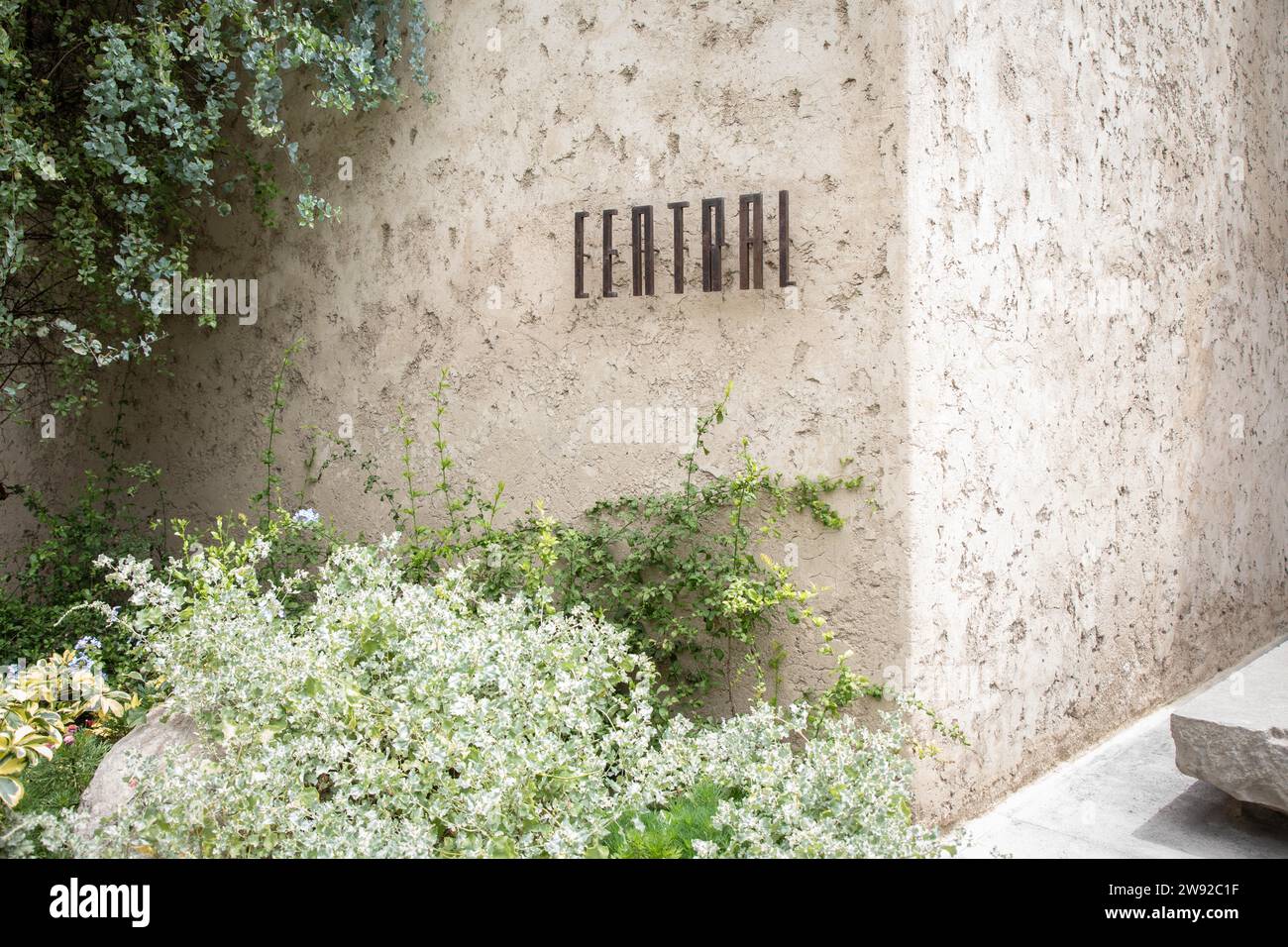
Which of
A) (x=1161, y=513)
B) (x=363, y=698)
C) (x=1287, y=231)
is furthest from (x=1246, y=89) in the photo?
(x=363, y=698)

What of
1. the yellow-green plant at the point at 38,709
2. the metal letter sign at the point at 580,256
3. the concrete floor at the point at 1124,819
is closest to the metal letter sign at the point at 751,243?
the metal letter sign at the point at 580,256

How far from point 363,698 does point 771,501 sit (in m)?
1.40

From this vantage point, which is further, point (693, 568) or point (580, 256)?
point (580, 256)

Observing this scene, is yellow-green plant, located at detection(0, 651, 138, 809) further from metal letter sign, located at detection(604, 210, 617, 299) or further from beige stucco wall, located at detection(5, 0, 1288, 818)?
metal letter sign, located at detection(604, 210, 617, 299)

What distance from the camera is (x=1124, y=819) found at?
3449 mm

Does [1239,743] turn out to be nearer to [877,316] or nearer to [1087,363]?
[1087,363]

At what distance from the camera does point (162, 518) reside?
16.8 feet

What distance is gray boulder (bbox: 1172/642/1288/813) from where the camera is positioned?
3.16 metres

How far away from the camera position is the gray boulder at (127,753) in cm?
257

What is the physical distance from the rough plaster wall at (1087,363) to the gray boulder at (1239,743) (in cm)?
53

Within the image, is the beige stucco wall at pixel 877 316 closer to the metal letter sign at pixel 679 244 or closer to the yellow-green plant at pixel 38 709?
the metal letter sign at pixel 679 244

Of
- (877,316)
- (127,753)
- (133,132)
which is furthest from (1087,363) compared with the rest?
(133,132)

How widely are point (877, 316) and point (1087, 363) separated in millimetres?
1343
